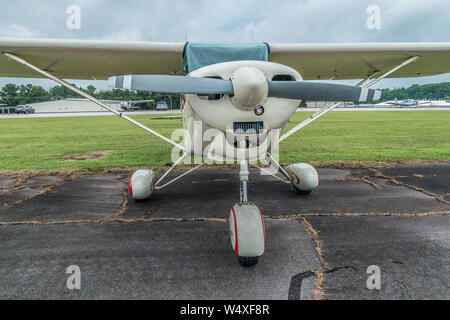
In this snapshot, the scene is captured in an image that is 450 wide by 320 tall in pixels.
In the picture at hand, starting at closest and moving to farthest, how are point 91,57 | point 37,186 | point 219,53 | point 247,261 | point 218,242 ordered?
point 247,261, point 218,242, point 219,53, point 91,57, point 37,186

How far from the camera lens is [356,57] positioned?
16.0ft

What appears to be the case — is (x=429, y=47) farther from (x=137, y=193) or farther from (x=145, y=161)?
(x=145, y=161)

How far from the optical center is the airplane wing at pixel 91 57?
407 cm

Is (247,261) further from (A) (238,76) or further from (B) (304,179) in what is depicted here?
(B) (304,179)

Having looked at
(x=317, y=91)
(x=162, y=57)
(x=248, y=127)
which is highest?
(x=162, y=57)

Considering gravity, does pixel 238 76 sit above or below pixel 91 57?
below

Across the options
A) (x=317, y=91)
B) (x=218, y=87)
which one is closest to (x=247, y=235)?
(x=218, y=87)

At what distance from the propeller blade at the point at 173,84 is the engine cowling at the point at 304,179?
2.63 m

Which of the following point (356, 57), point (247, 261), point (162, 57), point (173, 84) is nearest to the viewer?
point (173, 84)

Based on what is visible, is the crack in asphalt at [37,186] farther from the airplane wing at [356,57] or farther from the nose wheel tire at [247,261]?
the airplane wing at [356,57]

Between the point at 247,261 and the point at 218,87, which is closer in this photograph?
the point at 218,87

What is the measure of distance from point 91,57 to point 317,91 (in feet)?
12.5

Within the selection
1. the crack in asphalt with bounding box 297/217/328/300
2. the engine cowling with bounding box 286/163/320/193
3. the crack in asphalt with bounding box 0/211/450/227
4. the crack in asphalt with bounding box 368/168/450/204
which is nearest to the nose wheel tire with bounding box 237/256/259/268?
the crack in asphalt with bounding box 297/217/328/300

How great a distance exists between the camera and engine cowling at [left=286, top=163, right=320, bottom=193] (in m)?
4.55
